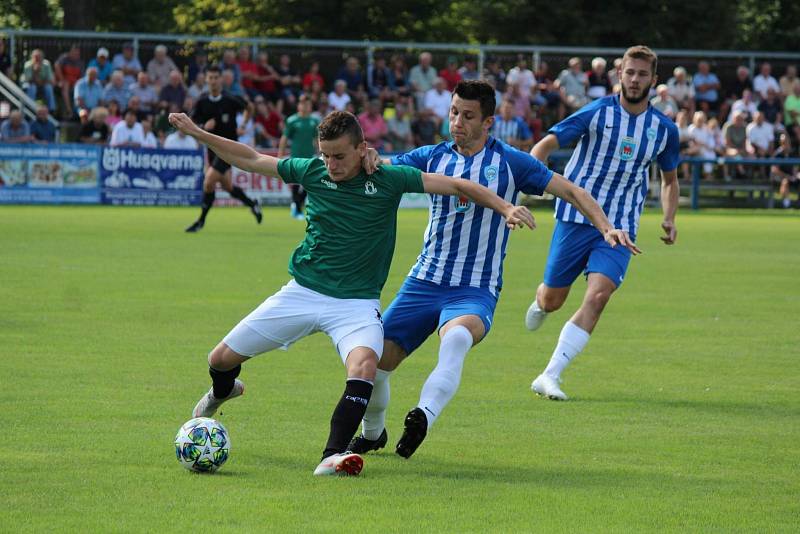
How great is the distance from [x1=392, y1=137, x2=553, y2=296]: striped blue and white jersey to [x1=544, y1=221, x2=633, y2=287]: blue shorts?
1947mm

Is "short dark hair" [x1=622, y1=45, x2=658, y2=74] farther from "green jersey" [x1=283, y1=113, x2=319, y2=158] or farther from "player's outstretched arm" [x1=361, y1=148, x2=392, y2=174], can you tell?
"green jersey" [x1=283, y1=113, x2=319, y2=158]

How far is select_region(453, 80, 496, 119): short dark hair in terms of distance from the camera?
7.16 metres

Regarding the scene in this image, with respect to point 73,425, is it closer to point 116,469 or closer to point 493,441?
point 116,469

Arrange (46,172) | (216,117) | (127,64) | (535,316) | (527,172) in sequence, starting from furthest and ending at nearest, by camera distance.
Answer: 1. (127,64)
2. (46,172)
3. (216,117)
4. (535,316)
5. (527,172)

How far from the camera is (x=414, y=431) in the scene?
648 cm

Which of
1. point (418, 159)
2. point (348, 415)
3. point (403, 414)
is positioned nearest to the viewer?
point (348, 415)

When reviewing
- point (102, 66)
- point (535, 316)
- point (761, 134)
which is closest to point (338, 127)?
point (535, 316)

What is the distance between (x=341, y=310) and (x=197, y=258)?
10.6 metres

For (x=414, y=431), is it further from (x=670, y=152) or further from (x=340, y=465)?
(x=670, y=152)

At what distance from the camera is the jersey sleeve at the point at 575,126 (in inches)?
363

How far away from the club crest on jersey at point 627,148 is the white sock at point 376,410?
10.6ft

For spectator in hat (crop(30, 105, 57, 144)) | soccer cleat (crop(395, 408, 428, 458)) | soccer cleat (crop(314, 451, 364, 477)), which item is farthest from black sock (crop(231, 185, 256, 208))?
soccer cleat (crop(314, 451, 364, 477))

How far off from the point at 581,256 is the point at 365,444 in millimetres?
2993

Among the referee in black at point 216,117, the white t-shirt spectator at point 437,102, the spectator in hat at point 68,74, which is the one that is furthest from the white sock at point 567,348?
the white t-shirt spectator at point 437,102
